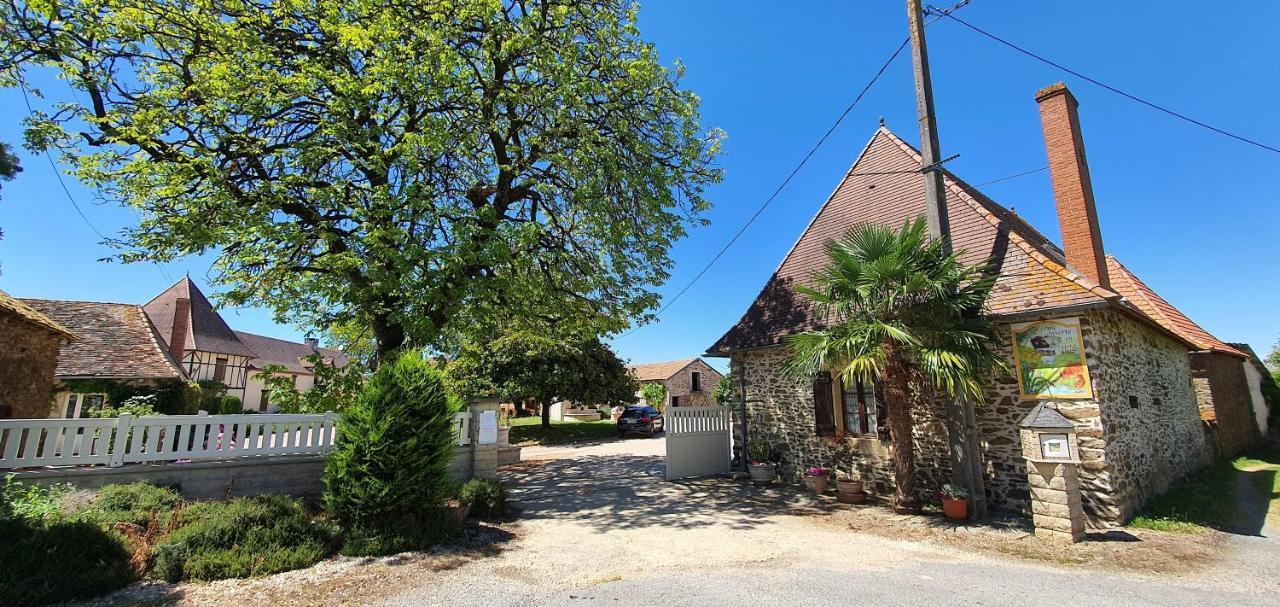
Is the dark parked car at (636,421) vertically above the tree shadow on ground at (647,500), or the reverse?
the dark parked car at (636,421)

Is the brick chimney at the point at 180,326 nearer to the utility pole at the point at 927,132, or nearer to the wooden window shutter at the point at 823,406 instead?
the wooden window shutter at the point at 823,406

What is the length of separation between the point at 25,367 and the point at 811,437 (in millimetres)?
15230

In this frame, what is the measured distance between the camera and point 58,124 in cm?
816

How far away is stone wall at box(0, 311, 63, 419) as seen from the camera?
914 centimetres

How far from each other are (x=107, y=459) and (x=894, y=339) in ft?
34.8

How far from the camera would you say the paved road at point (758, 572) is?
4.62 metres

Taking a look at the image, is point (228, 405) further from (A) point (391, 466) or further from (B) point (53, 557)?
(A) point (391, 466)

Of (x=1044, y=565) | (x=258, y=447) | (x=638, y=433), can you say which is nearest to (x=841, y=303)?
(x=1044, y=565)

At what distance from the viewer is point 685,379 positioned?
43906 mm

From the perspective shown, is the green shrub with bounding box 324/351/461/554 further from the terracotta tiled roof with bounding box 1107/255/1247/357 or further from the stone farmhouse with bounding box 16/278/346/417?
the terracotta tiled roof with bounding box 1107/255/1247/357

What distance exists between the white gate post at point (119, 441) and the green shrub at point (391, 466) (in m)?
2.59

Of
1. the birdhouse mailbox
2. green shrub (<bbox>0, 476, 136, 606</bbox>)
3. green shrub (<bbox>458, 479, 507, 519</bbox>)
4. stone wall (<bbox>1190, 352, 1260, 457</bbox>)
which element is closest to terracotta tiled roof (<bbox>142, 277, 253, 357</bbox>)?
green shrub (<bbox>0, 476, 136, 606</bbox>)

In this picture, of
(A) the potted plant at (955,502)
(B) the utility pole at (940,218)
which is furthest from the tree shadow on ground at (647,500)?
(B) the utility pole at (940,218)

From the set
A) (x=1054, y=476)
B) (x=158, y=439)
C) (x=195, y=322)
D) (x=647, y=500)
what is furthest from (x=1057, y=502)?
(x=195, y=322)
